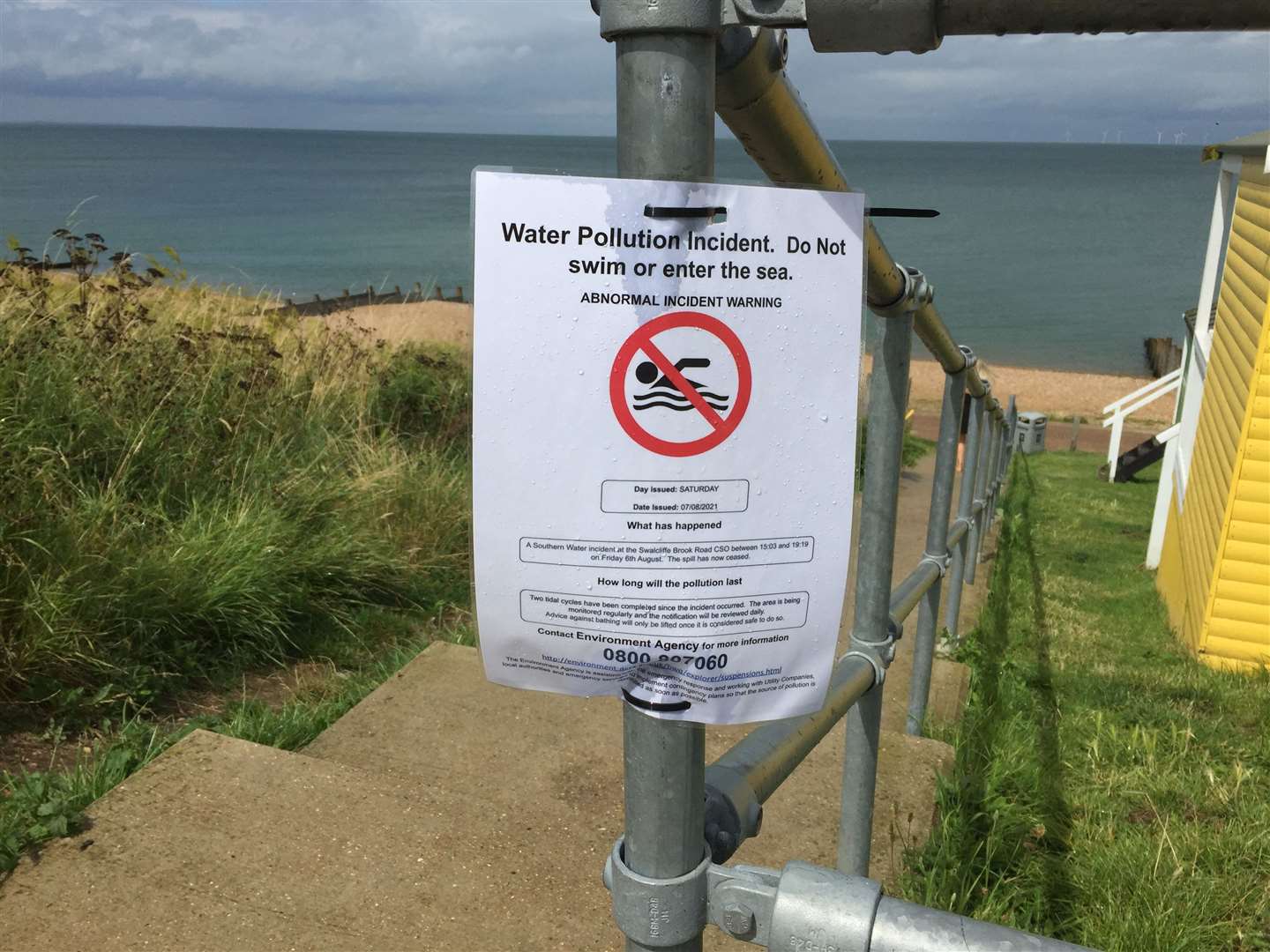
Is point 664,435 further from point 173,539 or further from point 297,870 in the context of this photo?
point 173,539

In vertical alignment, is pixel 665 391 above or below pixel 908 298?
below

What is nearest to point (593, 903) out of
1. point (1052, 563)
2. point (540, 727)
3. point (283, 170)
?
point (540, 727)

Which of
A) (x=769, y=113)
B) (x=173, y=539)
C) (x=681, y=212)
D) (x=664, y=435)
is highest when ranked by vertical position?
(x=769, y=113)

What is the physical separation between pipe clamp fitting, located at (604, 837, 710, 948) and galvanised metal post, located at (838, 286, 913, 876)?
0.81 m

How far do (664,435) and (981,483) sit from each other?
5.48m

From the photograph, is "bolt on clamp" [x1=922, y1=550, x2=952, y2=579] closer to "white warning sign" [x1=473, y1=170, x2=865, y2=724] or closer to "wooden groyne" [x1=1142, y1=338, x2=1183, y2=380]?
"white warning sign" [x1=473, y1=170, x2=865, y2=724]

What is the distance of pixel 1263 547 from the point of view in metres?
6.73

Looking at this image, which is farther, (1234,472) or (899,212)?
(1234,472)

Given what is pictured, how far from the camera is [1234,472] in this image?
673 centimetres

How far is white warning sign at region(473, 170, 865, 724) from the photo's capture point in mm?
878

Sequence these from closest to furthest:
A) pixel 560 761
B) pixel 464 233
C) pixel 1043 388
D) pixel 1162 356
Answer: pixel 560 761 → pixel 1043 388 → pixel 1162 356 → pixel 464 233

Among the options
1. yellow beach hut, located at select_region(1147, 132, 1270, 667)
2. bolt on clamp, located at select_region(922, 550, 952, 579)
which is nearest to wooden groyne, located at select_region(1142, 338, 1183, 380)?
yellow beach hut, located at select_region(1147, 132, 1270, 667)

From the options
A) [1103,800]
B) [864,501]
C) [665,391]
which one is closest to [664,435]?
[665,391]

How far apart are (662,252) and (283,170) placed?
14848cm
